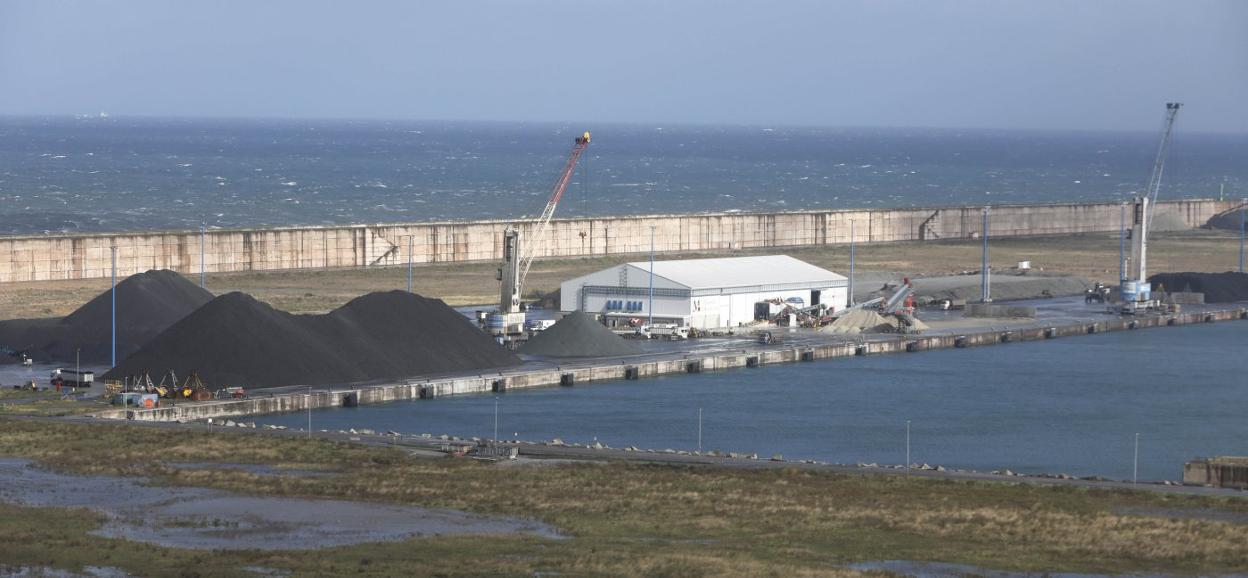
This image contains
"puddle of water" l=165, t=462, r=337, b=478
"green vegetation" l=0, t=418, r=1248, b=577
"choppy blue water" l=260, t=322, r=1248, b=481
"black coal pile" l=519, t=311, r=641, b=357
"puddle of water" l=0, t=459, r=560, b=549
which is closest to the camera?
"green vegetation" l=0, t=418, r=1248, b=577

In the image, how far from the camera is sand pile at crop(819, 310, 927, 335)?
8338 cm

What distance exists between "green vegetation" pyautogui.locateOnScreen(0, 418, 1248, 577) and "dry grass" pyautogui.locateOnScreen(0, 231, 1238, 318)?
3347cm

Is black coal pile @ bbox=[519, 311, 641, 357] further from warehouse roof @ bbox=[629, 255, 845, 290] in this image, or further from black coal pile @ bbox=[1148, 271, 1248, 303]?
black coal pile @ bbox=[1148, 271, 1248, 303]

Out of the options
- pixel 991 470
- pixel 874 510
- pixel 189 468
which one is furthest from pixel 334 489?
pixel 991 470

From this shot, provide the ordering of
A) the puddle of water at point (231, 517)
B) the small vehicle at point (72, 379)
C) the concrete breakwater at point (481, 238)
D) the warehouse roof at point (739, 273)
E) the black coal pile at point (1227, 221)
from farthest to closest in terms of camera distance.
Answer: the black coal pile at point (1227, 221) < the concrete breakwater at point (481, 238) < the warehouse roof at point (739, 273) < the small vehicle at point (72, 379) < the puddle of water at point (231, 517)

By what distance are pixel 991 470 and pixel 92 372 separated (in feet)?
90.2

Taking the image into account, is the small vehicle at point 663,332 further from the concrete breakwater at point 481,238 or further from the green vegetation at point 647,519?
the green vegetation at point 647,519

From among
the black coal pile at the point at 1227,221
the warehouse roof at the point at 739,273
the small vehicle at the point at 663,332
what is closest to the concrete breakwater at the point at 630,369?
the small vehicle at the point at 663,332

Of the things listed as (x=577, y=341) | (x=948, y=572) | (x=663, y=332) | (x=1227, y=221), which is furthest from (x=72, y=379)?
(x=1227, y=221)

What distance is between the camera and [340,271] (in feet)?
336

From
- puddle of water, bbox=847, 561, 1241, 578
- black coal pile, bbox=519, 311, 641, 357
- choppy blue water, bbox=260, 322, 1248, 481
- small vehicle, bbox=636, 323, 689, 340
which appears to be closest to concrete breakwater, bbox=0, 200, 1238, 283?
small vehicle, bbox=636, 323, 689, 340

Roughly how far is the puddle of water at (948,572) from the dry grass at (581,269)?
49495mm

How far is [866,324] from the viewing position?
84.2 meters

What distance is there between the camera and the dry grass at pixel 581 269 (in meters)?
85.3
